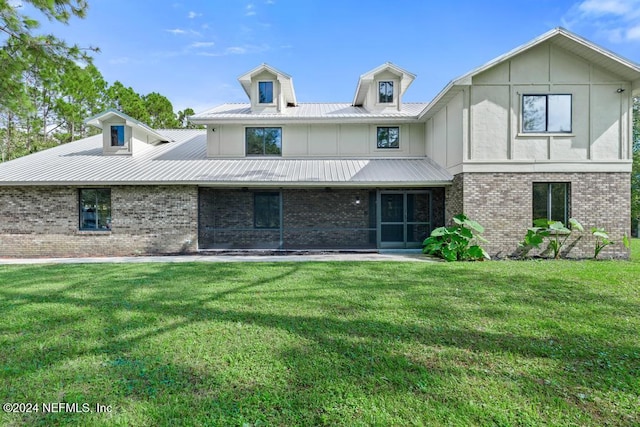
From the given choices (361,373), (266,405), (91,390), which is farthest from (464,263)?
(91,390)

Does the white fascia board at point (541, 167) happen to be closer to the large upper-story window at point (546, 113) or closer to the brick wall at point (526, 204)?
the brick wall at point (526, 204)

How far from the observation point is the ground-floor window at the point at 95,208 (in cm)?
1245

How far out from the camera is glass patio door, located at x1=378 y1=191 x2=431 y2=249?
535 inches

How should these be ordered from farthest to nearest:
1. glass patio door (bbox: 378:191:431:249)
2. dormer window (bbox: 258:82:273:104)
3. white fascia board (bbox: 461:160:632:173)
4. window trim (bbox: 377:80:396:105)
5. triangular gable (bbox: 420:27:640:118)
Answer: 1. window trim (bbox: 377:80:396:105)
2. dormer window (bbox: 258:82:273:104)
3. glass patio door (bbox: 378:191:431:249)
4. white fascia board (bbox: 461:160:632:173)
5. triangular gable (bbox: 420:27:640:118)

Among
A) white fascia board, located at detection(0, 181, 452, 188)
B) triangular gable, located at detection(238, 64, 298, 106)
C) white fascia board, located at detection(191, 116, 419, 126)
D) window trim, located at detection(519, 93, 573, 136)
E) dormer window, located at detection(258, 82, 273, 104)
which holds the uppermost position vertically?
triangular gable, located at detection(238, 64, 298, 106)

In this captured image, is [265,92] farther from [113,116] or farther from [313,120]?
[113,116]

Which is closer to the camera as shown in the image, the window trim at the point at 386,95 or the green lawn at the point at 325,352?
the green lawn at the point at 325,352

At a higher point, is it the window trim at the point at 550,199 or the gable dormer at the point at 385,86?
the gable dormer at the point at 385,86

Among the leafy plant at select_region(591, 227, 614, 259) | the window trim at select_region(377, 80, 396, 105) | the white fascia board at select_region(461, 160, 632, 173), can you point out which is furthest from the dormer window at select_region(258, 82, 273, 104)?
the leafy plant at select_region(591, 227, 614, 259)

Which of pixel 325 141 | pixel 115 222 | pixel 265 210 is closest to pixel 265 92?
pixel 325 141

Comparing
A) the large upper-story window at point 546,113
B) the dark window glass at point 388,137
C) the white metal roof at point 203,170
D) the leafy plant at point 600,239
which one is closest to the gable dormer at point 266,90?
the white metal roof at point 203,170

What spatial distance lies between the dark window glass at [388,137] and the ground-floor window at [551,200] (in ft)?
19.2

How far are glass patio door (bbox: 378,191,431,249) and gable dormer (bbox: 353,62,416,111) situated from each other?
4.54 metres

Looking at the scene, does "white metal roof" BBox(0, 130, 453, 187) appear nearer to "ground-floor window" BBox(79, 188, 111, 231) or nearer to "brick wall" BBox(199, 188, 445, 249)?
"ground-floor window" BBox(79, 188, 111, 231)
